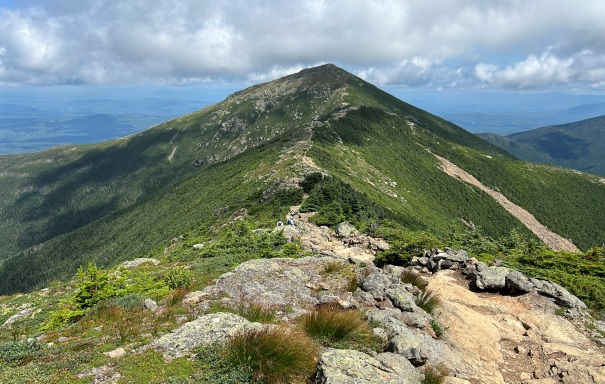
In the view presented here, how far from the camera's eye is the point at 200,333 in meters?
9.65

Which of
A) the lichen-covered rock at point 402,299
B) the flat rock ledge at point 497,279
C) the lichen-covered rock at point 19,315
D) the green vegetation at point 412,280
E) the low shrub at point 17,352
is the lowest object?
the lichen-covered rock at point 19,315

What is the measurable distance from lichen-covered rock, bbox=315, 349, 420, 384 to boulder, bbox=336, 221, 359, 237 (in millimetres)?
22576

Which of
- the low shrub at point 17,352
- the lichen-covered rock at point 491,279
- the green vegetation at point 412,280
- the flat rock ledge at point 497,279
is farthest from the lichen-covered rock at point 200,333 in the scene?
the flat rock ledge at point 497,279

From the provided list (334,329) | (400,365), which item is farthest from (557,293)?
(334,329)

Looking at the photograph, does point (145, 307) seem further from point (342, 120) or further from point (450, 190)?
point (342, 120)

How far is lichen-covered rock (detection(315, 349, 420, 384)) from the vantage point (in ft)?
25.2

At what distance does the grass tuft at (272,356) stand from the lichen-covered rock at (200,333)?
3.00 feet

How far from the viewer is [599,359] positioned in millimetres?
12031

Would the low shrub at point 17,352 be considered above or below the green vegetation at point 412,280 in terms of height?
above

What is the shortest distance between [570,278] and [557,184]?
550 feet

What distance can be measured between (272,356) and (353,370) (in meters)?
1.98

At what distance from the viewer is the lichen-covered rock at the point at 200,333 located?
8.98 metres

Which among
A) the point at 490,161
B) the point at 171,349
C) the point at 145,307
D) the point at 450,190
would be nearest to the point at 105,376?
the point at 171,349

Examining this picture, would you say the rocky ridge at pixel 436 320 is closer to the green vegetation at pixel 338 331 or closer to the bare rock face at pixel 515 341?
the bare rock face at pixel 515 341
